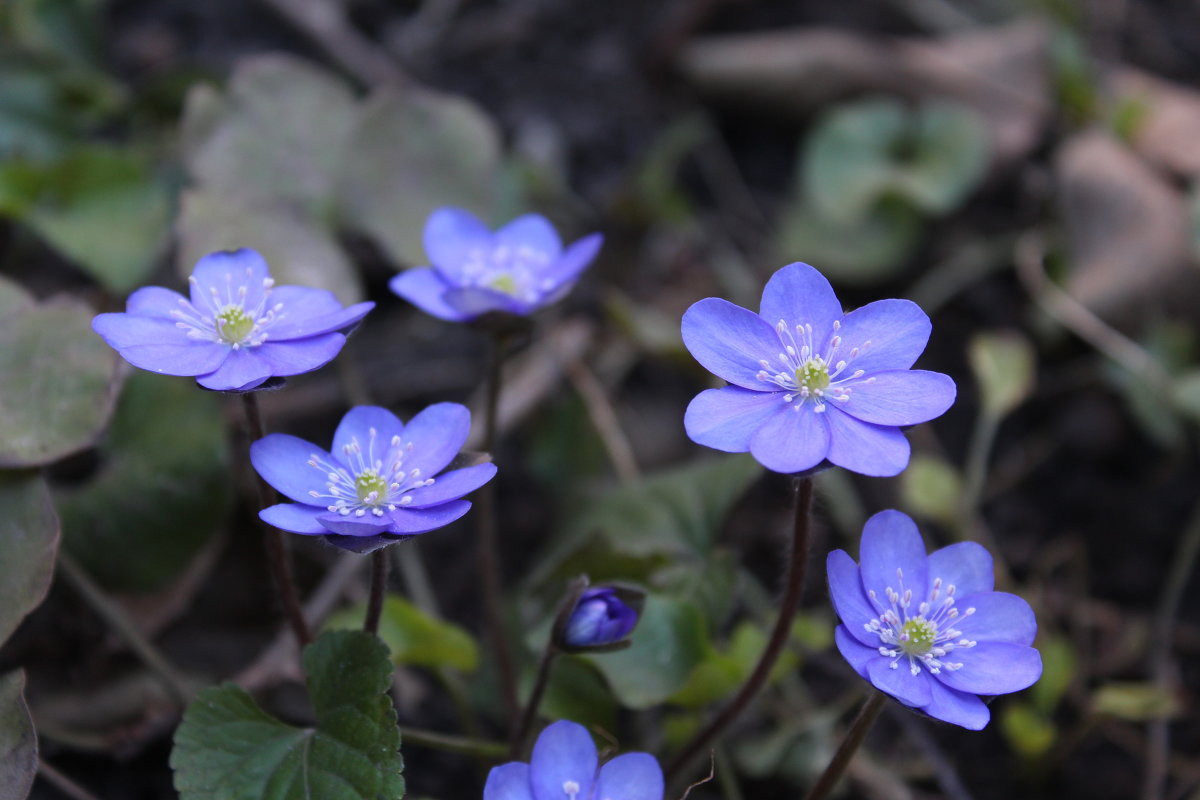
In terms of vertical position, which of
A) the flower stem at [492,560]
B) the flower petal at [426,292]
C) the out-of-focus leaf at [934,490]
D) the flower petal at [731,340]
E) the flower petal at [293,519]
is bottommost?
the out-of-focus leaf at [934,490]

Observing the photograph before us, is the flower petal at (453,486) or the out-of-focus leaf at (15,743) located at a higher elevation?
the flower petal at (453,486)

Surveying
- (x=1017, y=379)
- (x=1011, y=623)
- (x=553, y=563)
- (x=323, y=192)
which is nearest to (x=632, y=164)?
(x=323, y=192)

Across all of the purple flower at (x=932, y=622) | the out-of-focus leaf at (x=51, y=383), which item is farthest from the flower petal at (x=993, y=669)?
the out-of-focus leaf at (x=51, y=383)

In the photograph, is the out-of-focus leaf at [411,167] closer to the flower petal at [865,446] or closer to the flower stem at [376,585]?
the flower stem at [376,585]

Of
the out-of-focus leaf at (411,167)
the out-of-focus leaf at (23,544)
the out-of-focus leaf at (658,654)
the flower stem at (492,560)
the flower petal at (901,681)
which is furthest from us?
the out-of-focus leaf at (411,167)

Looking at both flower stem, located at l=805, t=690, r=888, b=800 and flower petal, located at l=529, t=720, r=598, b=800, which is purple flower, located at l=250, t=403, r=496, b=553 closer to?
flower petal, located at l=529, t=720, r=598, b=800

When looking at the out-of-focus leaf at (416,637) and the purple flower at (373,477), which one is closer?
the purple flower at (373,477)
